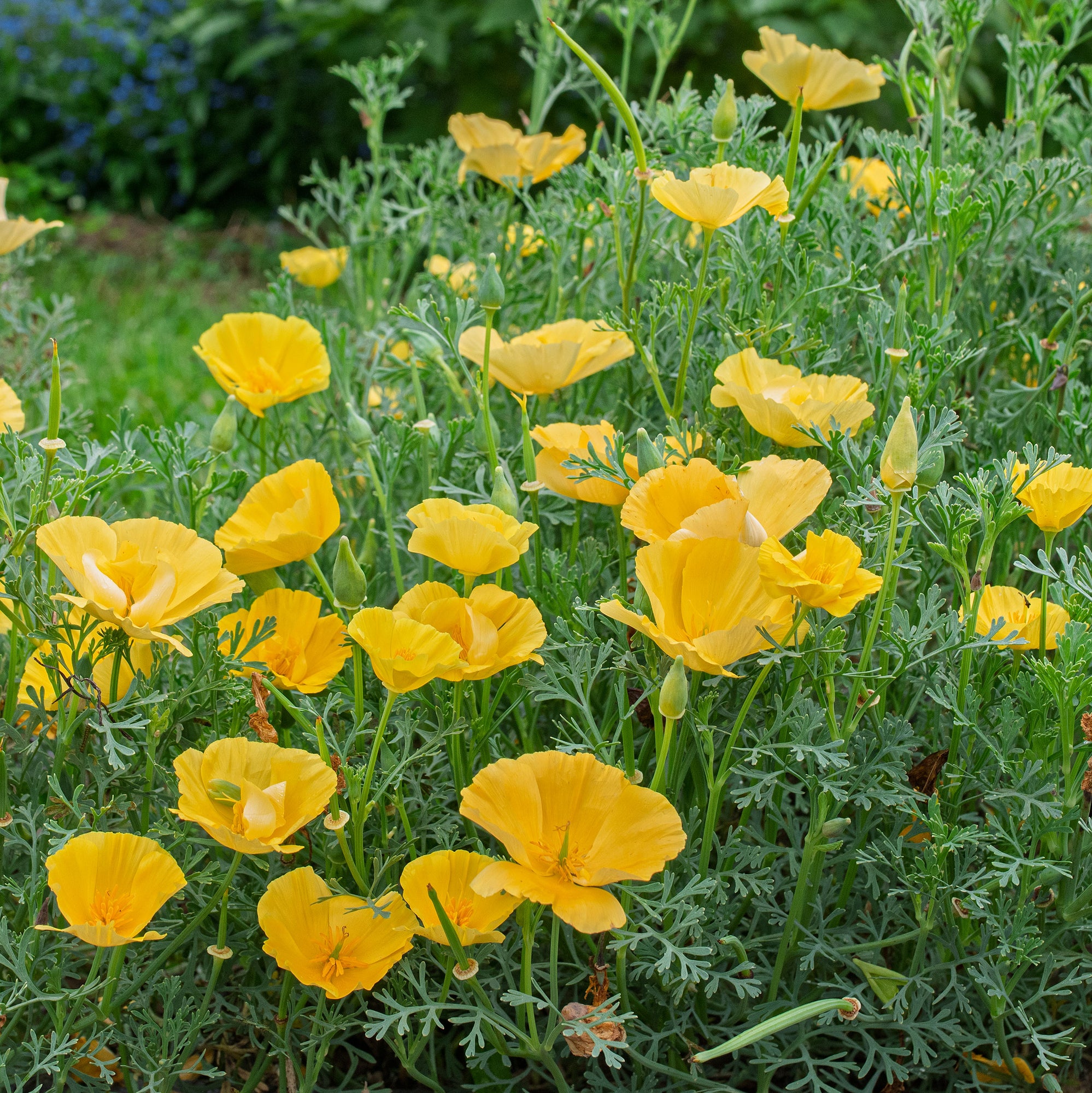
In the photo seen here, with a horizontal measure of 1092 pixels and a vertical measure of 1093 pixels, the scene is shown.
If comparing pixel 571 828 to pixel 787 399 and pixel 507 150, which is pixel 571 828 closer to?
pixel 787 399

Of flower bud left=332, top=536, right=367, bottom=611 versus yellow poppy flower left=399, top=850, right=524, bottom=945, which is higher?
flower bud left=332, top=536, right=367, bottom=611

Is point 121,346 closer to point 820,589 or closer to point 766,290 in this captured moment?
point 766,290

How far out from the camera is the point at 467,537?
105cm

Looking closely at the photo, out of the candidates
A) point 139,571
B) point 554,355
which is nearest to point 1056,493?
point 554,355

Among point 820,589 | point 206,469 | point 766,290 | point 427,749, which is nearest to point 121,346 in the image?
point 206,469

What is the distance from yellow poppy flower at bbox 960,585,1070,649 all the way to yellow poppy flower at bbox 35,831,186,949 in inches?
Answer: 30.2

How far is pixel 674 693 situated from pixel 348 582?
33 centimetres

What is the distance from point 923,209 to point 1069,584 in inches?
24.4

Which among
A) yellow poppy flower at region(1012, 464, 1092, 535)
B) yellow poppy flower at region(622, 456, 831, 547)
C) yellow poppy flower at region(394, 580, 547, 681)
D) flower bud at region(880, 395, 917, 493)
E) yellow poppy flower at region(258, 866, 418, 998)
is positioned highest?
flower bud at region(880, 395, 917, 493)

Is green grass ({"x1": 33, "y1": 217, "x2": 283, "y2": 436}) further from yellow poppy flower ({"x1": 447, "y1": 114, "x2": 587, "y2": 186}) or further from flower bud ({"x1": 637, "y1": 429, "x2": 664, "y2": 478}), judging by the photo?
flower bud ({"x1": 637, "y1": 429, "x2": 664, "y2": 478})

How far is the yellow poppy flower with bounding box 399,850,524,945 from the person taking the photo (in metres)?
1.02

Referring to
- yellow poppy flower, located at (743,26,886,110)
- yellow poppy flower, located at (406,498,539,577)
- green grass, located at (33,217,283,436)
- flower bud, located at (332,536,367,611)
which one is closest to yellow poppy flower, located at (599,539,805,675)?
yellow poppy flower, located at (406,498,539,577)

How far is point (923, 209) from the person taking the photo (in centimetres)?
154

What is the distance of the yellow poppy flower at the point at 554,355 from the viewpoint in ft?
4.16
